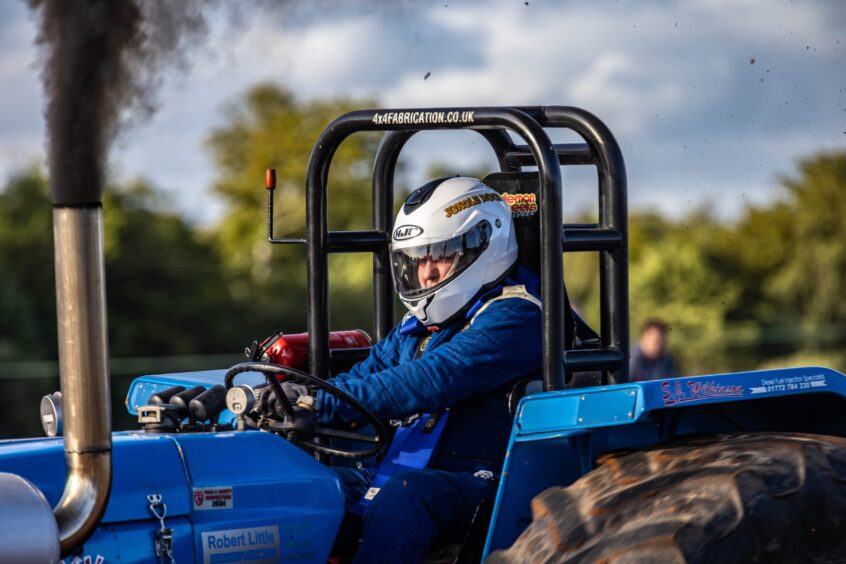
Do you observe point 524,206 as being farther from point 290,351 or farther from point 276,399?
Result: point 276,399

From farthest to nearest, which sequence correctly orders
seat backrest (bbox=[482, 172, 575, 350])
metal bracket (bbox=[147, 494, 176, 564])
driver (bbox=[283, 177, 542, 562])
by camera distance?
seat backrest (bbox=[482, 172, 575, 350])
driver (bbox=[283, 177, 542, 562])
metal bracket (bbox=[147, 494, 176, 564])

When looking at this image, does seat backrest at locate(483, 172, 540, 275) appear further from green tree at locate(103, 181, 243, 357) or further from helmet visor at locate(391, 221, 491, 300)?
green tree at locate(103, 181, 243, 357)

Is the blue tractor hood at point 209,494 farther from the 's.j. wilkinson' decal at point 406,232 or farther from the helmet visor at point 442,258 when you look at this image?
the 's.j. wilkinson' decal at point 406,232

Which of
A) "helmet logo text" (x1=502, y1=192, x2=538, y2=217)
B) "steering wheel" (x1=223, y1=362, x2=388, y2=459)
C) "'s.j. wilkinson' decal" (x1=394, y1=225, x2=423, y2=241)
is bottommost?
"steering wheel" (x1=223, y1=362, x2=388, y2=459)

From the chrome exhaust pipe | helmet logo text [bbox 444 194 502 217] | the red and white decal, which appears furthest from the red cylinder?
the chrome exhaust pipe

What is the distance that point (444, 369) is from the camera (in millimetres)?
4227

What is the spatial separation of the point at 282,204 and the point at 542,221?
19.9m

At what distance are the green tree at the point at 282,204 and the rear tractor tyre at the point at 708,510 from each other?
17.5 metres

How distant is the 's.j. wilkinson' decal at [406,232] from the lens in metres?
4.60

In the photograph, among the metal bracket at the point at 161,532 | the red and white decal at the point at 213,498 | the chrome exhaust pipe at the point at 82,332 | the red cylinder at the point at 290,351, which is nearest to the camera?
the chrome exhaust pipe at the point at 82,332

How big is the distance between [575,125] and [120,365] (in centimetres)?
1271

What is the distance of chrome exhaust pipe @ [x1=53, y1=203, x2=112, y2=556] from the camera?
8.47ft

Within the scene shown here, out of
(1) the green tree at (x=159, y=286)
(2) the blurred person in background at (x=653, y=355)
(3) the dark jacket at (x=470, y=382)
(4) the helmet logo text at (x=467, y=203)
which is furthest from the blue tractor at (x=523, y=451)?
(1) the green tree at (x=159, y=286)

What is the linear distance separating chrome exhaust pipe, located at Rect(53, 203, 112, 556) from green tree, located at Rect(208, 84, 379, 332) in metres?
18.2
